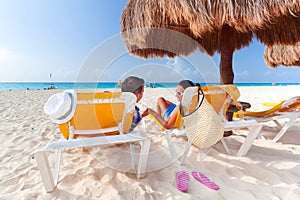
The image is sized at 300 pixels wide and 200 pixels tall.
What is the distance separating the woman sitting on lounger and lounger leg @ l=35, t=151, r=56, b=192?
1.22 m

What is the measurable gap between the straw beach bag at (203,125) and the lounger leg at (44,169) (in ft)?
4.04

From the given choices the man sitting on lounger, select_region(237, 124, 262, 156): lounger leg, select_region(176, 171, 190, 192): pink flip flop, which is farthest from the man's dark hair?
select_region(237, 124, 262, 156): lounger leg

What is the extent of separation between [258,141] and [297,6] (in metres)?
1.69

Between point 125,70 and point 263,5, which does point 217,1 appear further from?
point 125,70

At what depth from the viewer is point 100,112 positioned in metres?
1.56

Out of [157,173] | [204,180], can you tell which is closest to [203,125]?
[204,180]

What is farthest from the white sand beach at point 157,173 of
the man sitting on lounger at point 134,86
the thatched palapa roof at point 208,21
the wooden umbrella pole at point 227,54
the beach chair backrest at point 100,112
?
the thatched palapa roof at point 208,21

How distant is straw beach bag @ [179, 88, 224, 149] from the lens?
67.7 inches

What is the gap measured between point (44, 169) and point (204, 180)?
4.14 feet

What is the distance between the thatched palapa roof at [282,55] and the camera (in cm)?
469

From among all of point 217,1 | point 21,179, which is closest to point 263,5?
point 217,1

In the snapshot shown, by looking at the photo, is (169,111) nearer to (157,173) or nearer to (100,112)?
(157,173)

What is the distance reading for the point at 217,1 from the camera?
204 cm

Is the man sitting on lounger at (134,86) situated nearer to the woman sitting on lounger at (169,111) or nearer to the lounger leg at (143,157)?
the woman sitting on lounger at (169,111)
